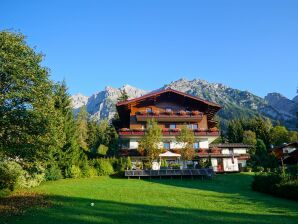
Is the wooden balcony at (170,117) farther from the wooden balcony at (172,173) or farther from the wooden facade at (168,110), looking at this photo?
the wooden balcony at (172,173)

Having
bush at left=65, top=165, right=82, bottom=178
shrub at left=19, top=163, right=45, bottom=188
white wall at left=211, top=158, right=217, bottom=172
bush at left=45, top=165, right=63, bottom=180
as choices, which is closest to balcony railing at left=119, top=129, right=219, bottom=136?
white wall at left=211, top=158, right=217, bottom=172

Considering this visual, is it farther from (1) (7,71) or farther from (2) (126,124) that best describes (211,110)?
(1) (7,71)

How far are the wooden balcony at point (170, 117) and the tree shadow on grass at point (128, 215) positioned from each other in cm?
3409

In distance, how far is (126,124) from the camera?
198 ft

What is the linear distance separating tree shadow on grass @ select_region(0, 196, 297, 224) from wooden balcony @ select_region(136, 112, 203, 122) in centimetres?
3409

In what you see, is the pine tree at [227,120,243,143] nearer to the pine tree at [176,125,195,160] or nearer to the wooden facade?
the wooden facade

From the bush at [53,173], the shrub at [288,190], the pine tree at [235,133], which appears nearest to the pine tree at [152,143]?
the bush at [53,173]

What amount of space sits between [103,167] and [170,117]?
17.9m

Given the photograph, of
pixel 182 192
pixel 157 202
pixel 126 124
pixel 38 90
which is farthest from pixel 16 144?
pixel 126 124

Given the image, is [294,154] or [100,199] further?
[294,154]

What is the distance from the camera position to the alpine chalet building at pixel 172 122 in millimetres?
49625

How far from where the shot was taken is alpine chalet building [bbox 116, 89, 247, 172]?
163ft

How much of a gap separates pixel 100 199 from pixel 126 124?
129 feet

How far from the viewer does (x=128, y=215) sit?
1622 cm
